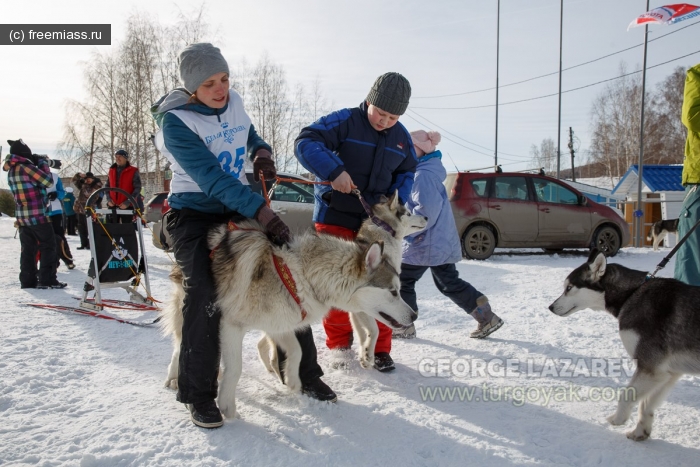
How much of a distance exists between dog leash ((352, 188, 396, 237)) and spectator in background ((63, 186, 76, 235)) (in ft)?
51.3

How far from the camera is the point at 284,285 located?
2695 mm

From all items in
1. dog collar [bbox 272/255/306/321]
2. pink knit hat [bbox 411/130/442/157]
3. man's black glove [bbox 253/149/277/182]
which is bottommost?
dog collar [bbox 272/255/306/321]

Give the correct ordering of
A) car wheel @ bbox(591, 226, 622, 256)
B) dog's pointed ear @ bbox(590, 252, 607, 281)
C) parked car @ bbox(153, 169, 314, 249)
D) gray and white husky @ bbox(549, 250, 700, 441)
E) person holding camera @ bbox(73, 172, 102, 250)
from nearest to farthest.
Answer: gray and white husky @ bbox(549, 250, 700, 441), dog's pointed ear @ bbox(590, 252, 607, 281), parked car @ bbox(153, 169, 314, 249), car wheel @ bbox(591, 226, 622, 256), person holding camera @ bbox(73, 172, 102, 250)

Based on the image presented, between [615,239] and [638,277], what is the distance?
8.55 metres

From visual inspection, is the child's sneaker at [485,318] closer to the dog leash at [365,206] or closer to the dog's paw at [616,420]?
the dog leash at [365,206]

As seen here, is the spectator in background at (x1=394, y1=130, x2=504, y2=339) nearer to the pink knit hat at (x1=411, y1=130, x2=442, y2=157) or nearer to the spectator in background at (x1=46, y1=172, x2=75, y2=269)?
the pink knit hat at (x1=411, y1=130, x2=442, y2=157)

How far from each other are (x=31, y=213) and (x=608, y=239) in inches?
440

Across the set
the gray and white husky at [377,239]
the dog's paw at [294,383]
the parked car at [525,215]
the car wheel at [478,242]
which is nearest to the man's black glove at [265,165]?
the gray and white husky at [377,239]

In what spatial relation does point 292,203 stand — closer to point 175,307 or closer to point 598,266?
point 175,307

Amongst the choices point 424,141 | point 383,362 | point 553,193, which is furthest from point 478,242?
point 383,362

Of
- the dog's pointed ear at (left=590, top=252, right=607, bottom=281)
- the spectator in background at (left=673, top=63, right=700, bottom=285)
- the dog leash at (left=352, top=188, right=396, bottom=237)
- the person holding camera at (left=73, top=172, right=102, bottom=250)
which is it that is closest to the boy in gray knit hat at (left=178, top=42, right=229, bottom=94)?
the dog leash at (left=352, top=188, right=396, bottom=237)

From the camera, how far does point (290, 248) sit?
281 centimetres

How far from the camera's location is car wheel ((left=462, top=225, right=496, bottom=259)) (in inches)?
381

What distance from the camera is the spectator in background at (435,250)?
14.3 ft
